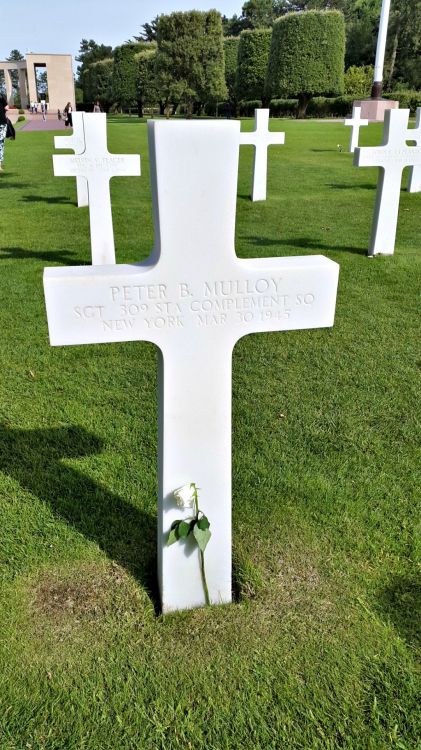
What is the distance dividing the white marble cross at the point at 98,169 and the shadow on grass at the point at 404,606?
209 inches

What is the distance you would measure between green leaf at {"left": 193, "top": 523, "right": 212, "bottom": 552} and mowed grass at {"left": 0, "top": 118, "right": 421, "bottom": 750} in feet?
1.15

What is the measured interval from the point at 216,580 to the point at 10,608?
0.77 meters

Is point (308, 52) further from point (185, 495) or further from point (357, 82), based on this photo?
point (185, 495)

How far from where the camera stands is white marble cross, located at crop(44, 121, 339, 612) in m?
1.80

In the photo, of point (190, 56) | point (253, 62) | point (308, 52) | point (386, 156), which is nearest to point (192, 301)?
point (386, 156)

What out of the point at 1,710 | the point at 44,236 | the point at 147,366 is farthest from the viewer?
the point at 44,236

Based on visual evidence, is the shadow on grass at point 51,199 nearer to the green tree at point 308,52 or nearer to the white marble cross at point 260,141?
the white marble cross at point 260,141

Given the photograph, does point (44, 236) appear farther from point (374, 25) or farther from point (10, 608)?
point (374, 25)

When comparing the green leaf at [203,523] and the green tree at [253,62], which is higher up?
the green tree at [253,62]

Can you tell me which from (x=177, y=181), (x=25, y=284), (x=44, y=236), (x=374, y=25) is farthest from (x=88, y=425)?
→ (x=374, y=25)

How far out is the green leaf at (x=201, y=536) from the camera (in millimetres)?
2145

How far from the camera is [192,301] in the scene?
76.0 inches

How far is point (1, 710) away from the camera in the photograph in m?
1.95

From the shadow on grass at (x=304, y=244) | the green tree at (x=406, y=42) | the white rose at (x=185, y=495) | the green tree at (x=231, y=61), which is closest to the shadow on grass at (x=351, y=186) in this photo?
the shadow on grass at (x=304, y=244)
